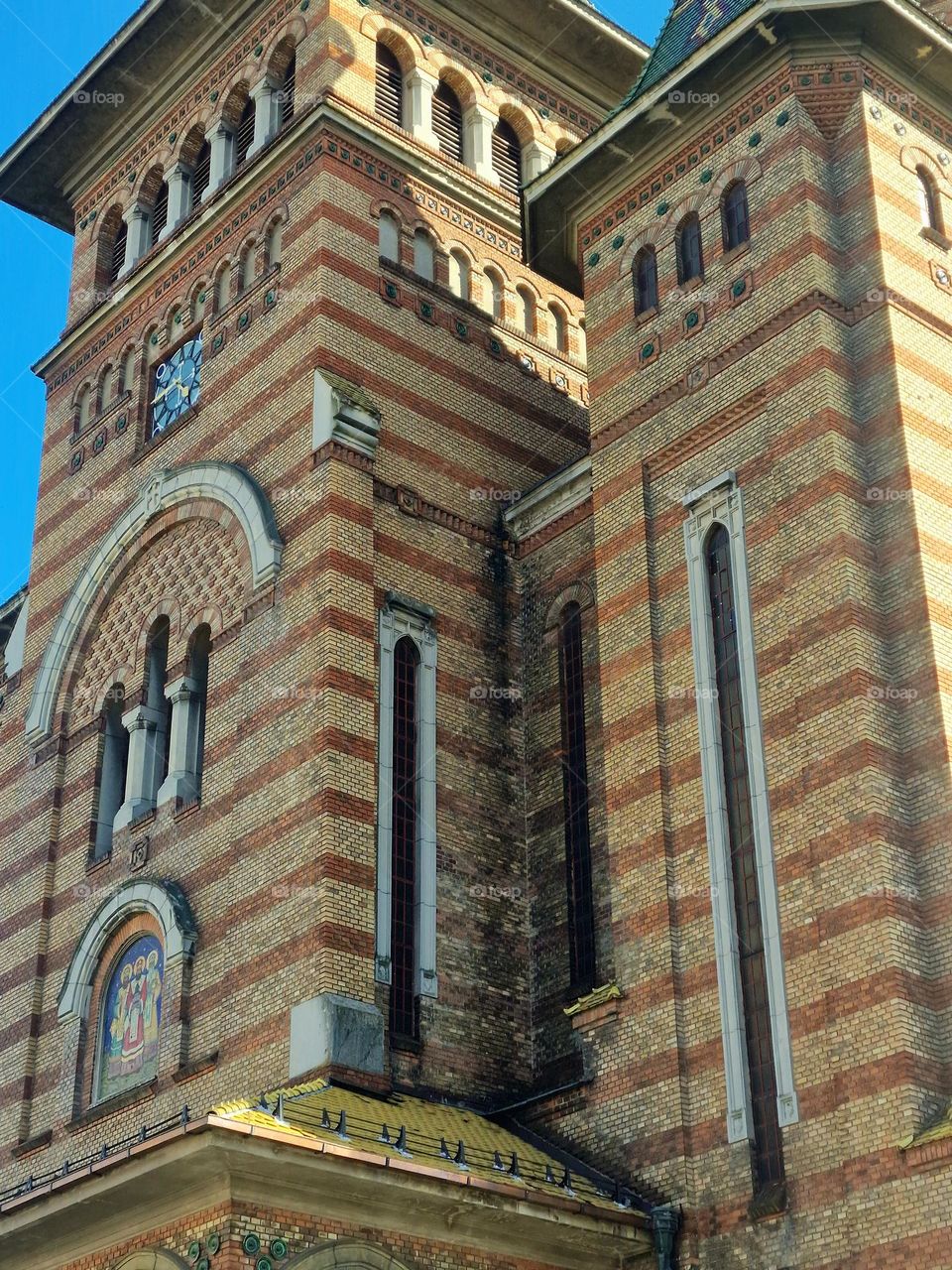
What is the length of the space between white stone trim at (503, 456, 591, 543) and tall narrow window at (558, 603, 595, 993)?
1.57 m

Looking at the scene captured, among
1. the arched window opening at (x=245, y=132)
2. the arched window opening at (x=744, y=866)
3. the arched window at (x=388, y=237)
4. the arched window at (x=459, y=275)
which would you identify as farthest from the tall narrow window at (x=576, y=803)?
the arched window opening at (x=245, y=132)

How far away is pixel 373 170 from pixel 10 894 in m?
13.4

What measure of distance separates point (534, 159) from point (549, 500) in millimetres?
9430

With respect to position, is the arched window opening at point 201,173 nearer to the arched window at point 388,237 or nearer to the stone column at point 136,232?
the stone column at point 136,232

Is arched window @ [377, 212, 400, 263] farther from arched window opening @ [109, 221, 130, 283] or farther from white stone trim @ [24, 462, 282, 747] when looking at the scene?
arched window opening @ [109, 221, 130, 283]

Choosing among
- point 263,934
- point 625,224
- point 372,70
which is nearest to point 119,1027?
point 263,934

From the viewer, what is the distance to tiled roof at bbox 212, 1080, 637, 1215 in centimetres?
2152

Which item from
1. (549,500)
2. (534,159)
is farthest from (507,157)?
(549,500)

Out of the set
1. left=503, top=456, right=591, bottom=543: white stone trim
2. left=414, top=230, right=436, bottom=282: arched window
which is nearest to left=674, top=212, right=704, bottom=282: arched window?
left=503, top=456, right=591, bottom=543: white stone trim

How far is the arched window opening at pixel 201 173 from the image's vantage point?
119 ft

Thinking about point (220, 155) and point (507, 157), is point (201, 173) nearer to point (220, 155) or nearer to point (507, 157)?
point (220, 155)

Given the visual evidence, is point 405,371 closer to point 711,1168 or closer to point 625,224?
point 625,224

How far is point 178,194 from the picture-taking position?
36.3m

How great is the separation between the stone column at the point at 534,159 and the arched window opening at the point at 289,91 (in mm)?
4880
